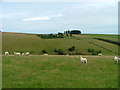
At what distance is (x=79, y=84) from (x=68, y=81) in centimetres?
120

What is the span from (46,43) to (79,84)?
62.6 metres

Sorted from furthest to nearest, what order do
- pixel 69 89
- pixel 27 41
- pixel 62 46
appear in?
pixel 27 41, pixel 62 46, pixel 69 89

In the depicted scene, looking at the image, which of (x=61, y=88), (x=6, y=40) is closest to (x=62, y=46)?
(x=6, y=40)

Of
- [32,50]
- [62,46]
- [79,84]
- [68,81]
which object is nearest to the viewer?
[79,84]

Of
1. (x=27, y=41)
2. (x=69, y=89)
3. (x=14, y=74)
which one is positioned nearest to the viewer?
(x=69, y=89)

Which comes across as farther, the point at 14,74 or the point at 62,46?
the point at 62,46

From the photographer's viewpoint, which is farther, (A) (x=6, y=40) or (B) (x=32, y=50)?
(A) (x=6, y=40)

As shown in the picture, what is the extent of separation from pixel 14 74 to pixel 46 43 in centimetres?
5892

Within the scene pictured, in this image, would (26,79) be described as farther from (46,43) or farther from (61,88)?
(46,43)

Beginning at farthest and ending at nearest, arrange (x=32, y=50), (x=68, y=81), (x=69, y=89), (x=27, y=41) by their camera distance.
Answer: (x=27, y=41), (x=32, y=50), (x=68, y=81), (x=69, y=89)

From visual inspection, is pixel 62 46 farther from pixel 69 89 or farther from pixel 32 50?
pixel 69 89

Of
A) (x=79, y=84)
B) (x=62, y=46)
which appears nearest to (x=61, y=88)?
(x=79, y=84)

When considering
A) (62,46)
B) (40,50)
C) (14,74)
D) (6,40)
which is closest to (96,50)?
(62,46)

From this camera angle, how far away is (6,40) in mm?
78688
